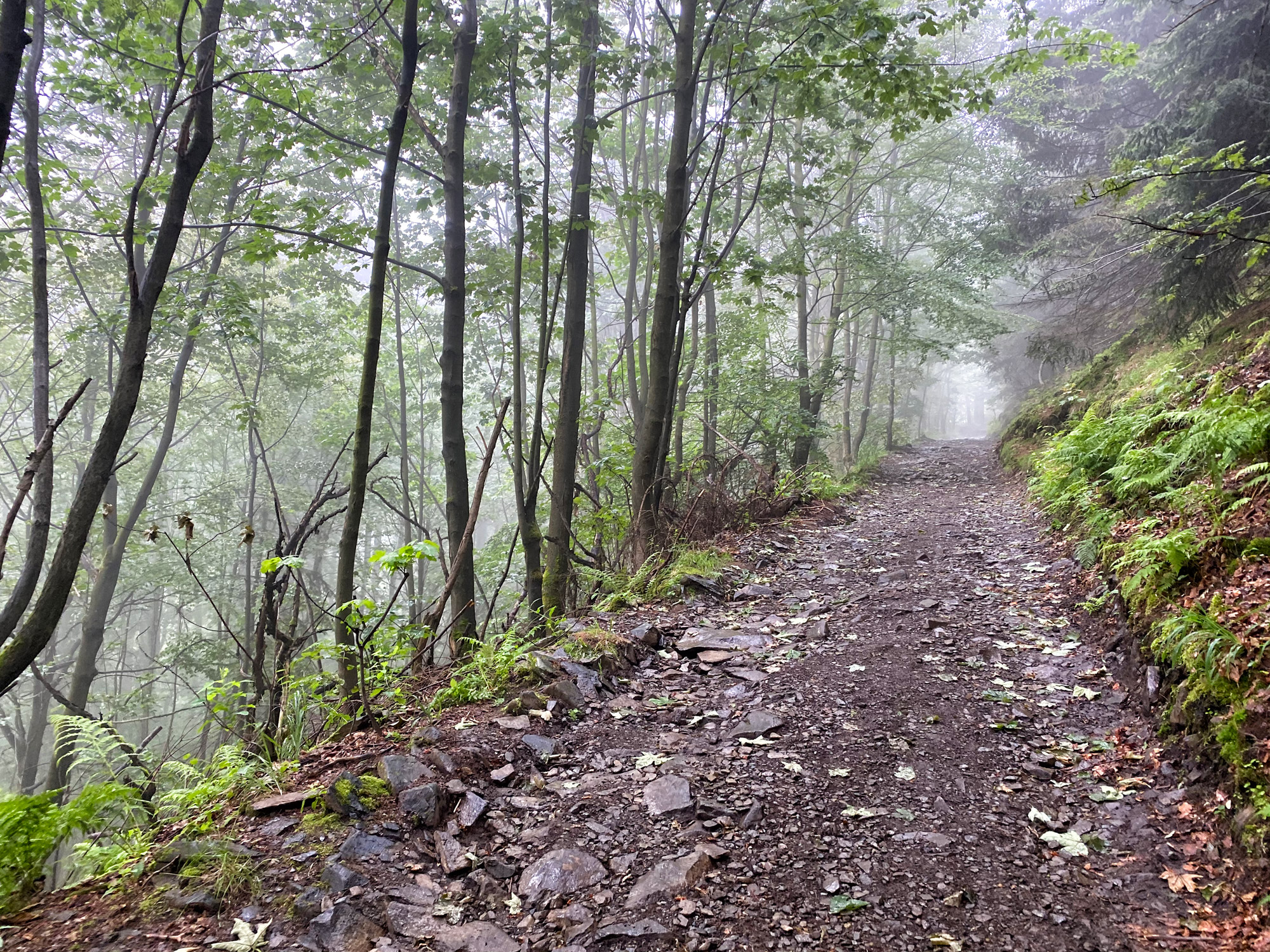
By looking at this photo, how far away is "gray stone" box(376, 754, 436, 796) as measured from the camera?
9.26ft

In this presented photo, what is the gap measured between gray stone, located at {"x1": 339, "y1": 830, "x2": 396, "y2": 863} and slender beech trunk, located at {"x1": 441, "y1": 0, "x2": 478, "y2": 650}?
11.2 feet

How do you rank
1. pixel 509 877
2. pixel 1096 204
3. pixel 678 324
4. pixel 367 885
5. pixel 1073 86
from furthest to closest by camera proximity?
pixel 1073 86 → pixel 1096 204 → pixel 678 324 → pixel 509 877 → pixel 367 885

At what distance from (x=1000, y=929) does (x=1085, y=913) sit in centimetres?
31

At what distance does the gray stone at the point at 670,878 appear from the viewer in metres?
2.32

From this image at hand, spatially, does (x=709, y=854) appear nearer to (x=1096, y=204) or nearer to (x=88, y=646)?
(x=88, y=646)

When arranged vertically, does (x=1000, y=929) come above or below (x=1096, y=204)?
below

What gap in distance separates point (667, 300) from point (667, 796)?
5.09 m

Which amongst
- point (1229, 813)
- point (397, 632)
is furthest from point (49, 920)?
point (1229, 813)

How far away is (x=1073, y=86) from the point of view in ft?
58.6

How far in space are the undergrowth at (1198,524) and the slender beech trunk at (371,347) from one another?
14.4ft

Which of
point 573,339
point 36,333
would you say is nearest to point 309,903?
point 36,333

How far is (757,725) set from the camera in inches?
140

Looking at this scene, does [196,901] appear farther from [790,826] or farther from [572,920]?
[790,826]

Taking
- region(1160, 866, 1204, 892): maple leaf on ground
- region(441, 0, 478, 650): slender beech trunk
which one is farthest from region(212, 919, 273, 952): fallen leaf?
region(441, 0, 478, 650): slender beech trunk
